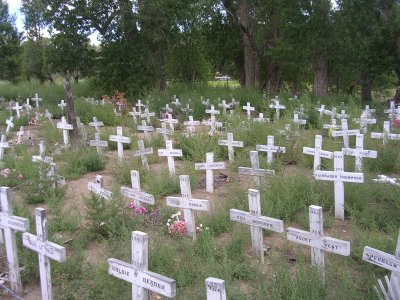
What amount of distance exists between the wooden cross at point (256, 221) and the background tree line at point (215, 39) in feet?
41.1

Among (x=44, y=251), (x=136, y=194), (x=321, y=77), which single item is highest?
(x=321, y=77)

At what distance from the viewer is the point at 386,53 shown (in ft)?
53.0

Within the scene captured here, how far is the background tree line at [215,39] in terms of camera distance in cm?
1631

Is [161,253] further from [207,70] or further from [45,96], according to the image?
[207,70]

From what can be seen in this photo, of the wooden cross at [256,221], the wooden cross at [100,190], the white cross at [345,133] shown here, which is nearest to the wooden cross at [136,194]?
the wooden cross at [100,190]

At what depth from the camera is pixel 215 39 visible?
71.7 ft

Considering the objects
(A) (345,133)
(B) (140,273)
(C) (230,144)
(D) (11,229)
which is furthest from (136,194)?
(A) (345,133)

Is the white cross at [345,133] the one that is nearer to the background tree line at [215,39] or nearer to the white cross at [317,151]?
the white cross at [317,151]

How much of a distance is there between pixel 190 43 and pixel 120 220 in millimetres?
17676

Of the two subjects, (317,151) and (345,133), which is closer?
(317,151)

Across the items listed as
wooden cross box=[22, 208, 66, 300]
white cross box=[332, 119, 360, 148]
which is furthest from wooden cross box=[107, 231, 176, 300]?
white cross box=[332, 119, 360, 148]

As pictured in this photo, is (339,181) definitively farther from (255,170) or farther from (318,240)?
(318,240)

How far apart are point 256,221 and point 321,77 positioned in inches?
527

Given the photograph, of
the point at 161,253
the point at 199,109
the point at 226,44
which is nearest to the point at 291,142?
the point at 161,253
